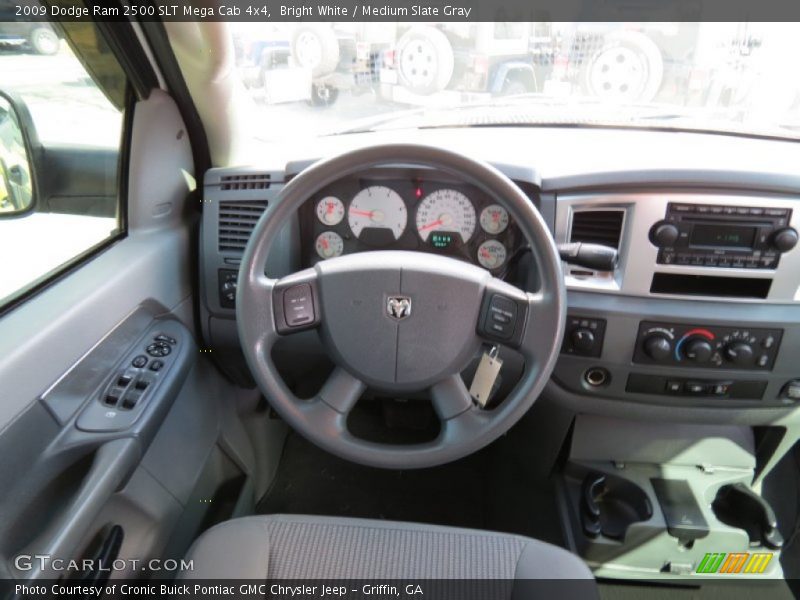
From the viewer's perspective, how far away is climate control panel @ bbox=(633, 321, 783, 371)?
1.53 metres

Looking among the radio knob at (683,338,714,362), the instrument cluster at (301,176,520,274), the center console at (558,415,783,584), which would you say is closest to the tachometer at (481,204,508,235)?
the instrument cluster at (301,176,520,274)

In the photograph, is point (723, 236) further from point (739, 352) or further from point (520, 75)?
point (520, 75)

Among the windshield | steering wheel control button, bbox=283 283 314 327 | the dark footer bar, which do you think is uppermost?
the windshield

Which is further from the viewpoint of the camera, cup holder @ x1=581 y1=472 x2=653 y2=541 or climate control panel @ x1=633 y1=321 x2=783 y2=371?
cup holder @ x1=581 y1=472 x2=653 y2=541

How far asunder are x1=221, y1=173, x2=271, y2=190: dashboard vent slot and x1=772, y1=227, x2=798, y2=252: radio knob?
4.47 feet

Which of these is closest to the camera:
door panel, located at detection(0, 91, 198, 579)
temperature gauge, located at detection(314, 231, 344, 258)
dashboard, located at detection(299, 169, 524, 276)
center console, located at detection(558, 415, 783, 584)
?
door panel, located at detection(0, 91, 198, 579)

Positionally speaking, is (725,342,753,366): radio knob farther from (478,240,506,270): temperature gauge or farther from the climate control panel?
(478,240,506,270): temperature gauge

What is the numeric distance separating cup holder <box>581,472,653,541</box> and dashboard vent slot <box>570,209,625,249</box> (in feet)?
2.55

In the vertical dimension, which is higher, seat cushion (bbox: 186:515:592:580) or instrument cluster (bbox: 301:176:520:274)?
instrument cluster (bbox: 301:176:520:274)

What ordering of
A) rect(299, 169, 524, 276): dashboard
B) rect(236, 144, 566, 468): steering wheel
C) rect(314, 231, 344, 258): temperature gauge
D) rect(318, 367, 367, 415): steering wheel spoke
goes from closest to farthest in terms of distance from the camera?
rect(236, 144, 566, 468): steering wheel → rect(318, 367, 367, 415): steering wheel spoke → rect(299, 169, 524, 276): dashboard → rect(314, 231, 344, 258): temperature gauge

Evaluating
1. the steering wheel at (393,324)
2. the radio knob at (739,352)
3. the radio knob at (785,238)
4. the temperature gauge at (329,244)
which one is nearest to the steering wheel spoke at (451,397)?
the steering wheel at (393,324)

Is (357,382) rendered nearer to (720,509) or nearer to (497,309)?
(497,309)

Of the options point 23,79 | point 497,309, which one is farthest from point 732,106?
point 23,79

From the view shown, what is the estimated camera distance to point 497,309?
128cm
